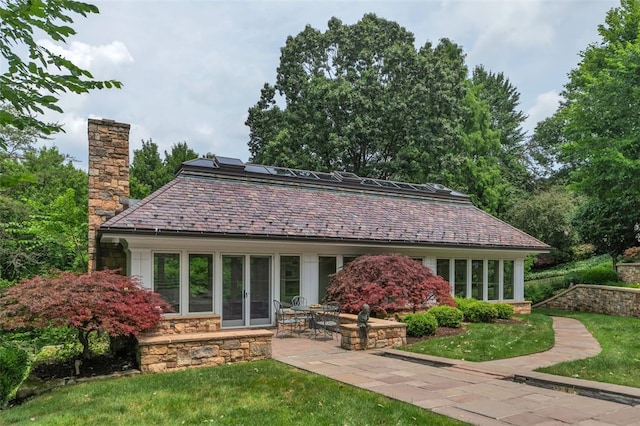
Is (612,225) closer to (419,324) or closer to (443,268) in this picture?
(443,268)

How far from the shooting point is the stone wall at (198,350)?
7.65 metres

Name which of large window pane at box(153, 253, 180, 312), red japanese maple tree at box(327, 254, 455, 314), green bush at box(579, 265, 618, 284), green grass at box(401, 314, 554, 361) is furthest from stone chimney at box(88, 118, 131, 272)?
green bush at box(579, 265, 618, 284)

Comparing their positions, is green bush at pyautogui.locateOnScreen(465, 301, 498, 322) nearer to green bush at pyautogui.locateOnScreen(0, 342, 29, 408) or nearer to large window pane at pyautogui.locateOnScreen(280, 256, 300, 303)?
large window pane at pyautogui.locateOnScreen(280, 256, 300, 303)

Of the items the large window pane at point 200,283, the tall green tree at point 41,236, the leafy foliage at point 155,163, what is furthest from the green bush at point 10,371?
the leafy foliage at point 155,163

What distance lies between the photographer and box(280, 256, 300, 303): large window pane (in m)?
12.9

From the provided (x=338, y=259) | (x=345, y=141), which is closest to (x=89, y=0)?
(x=338, y=259)

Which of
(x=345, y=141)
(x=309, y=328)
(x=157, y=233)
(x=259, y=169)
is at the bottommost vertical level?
(x=309, y=328)

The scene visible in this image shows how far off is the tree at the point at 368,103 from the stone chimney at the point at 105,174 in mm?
13471

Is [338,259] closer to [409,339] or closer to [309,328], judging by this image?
[309,328]

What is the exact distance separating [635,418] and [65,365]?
8.92 meters

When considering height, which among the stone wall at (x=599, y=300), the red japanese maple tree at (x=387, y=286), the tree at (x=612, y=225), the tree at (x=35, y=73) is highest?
the tree at (x=35, y=73)

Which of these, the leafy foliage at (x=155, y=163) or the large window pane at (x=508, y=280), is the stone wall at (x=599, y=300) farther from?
the leafy foliage at (x=155, y=163)

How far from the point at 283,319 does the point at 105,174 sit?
6162 mm

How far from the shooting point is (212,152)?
35094 mm
